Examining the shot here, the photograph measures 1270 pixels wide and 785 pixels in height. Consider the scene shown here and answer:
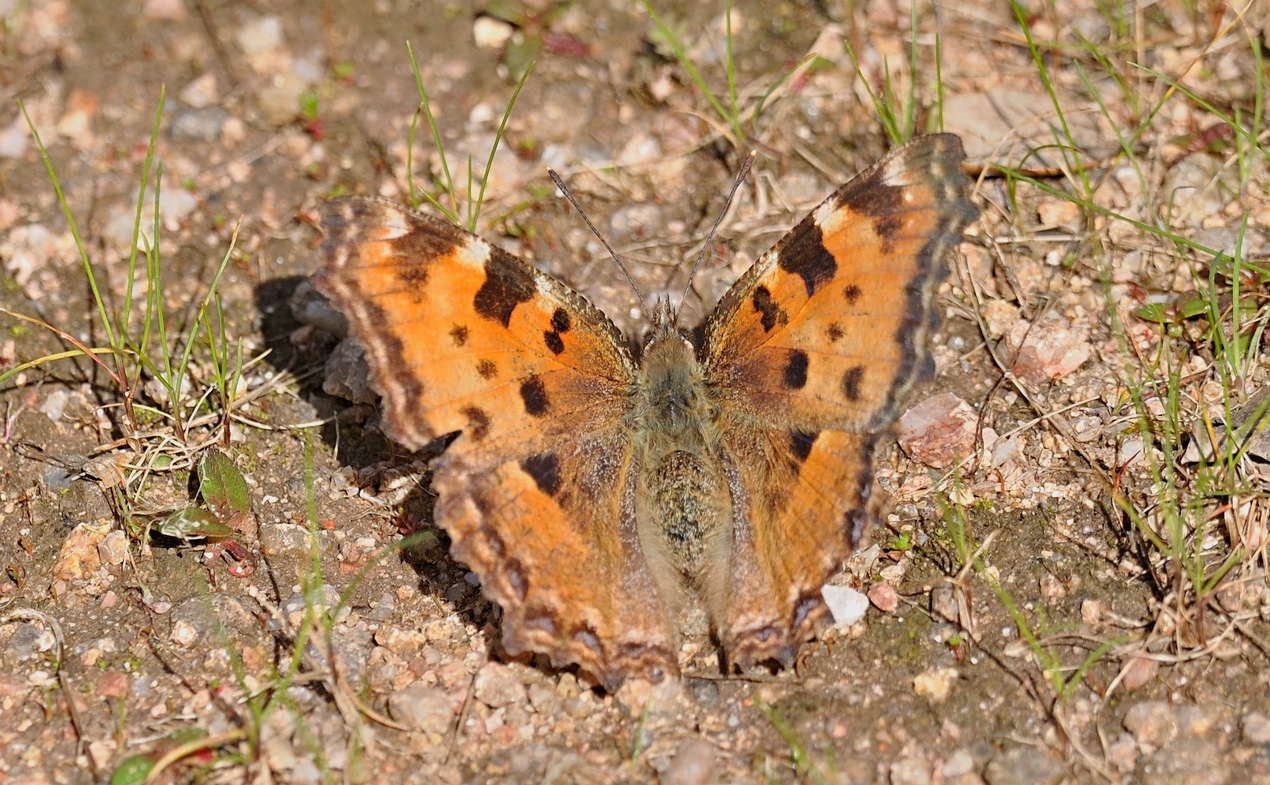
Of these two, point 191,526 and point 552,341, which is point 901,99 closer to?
point 552,341

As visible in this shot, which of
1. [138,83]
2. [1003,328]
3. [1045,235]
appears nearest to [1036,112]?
[1045,235]

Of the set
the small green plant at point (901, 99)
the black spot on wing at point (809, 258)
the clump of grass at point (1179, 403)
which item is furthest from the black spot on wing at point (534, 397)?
the small green plant at point (901, 99)

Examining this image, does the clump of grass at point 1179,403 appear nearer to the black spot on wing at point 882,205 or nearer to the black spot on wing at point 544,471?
the black spot on wing at point 882,205

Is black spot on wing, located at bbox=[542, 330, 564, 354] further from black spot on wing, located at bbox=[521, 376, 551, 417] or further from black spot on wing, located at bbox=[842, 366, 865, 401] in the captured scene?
black spot on wing, located at bbox=[842, 366, 865, 401]

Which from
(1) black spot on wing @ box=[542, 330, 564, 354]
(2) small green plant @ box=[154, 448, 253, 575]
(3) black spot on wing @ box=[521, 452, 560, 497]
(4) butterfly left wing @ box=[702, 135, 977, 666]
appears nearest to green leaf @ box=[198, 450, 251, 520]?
(2) small green plant @ box=[154, 448, 253, 575]

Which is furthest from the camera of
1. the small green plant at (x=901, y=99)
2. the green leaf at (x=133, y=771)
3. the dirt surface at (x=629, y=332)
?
the small green plant at (x=901, y=99)

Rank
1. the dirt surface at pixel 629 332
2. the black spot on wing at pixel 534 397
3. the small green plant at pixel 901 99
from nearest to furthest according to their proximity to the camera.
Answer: the dirt surface at pixel 629 332, the black spot on wing at pixel 534 397, the small green plant at pixel 901 99
